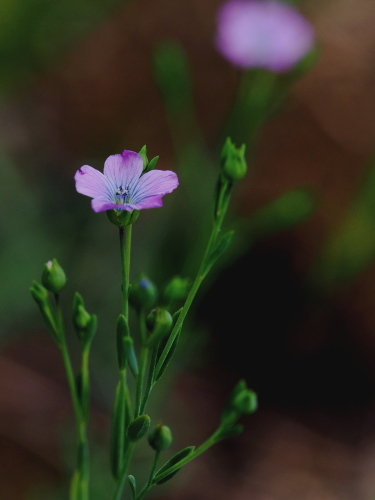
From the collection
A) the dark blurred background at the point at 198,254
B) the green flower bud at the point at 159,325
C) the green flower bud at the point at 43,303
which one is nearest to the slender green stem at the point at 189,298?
the green flower bud at the point at 159,325

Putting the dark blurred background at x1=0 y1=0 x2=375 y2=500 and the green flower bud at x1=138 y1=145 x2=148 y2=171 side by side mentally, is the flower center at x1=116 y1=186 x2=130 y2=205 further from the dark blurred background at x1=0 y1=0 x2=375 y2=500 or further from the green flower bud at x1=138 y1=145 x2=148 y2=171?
the dark blurred background at x1=0 y1=0 x2=375 y2=500

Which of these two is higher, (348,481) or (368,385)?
(368,385)

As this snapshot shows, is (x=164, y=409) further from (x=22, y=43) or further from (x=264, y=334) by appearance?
(x=22, y=43)

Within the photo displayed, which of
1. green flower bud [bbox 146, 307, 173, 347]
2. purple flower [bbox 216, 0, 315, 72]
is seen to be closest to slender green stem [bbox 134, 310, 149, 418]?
green flower bud [bbox 146, 307, 173, 347]

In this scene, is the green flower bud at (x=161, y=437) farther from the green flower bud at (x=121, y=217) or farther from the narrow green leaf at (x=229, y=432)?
the green flower bud at (x=121, y=217)

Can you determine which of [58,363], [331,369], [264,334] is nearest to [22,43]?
[58,363]

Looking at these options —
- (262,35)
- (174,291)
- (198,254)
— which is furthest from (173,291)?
(262,35)

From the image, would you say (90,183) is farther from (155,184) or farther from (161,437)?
(161,437)
